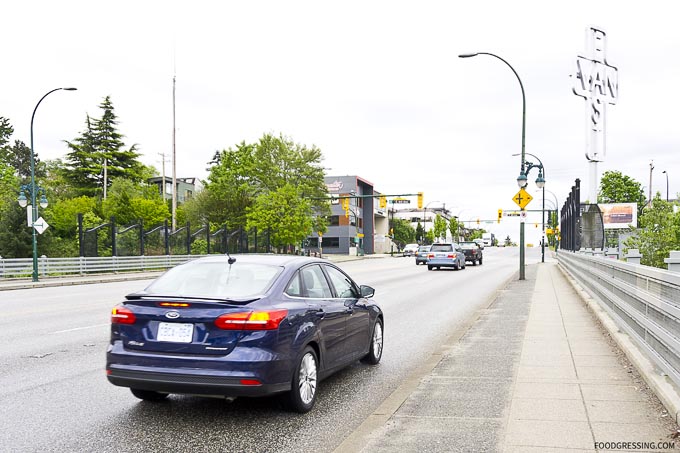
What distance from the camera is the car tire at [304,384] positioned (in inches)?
213

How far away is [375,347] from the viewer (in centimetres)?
784

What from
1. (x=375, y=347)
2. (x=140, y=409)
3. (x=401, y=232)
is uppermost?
(x=401, y=232)

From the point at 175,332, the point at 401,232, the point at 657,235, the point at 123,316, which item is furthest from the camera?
the point at 401,232

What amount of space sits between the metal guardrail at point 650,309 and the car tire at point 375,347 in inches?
125

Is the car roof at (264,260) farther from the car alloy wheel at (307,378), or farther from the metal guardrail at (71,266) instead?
the metal guardrail at (71,266)

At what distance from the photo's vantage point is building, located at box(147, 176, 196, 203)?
292ft

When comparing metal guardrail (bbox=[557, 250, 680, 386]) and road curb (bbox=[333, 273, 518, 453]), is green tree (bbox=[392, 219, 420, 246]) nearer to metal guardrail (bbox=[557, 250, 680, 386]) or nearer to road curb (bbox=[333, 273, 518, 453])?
metal guardrail (bbox=[557, 250, 680, 386])

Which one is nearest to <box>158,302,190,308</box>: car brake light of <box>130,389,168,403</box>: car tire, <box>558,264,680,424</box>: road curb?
<box>130,389,168,403</box>: car tire

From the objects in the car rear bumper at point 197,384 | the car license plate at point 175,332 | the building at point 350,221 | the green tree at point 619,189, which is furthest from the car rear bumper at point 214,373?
the green tree at point 619,189

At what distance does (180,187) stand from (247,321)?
9443 cm

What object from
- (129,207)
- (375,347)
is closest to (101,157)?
(129,207)

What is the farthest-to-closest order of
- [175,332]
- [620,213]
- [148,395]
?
[620,213] → [148,395] → [175,332]

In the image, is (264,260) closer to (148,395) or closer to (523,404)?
(148,395)

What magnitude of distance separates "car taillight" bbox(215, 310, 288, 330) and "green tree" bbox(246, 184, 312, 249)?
47.8m
